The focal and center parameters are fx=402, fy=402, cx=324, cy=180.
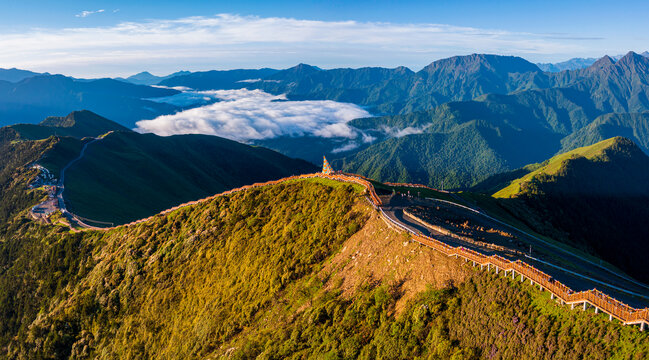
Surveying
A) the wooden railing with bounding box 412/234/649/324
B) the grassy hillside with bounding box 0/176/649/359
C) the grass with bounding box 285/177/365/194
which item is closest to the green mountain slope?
the grass with bounding box 285/177/365/194

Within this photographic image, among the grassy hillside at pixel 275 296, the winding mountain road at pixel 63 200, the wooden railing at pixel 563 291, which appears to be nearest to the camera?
the wooden railing at pixel 563 291

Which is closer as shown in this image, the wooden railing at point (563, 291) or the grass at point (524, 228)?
the wooden railing at point (563, 291)

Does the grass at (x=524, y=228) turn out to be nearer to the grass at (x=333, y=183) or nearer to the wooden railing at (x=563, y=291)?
the grass at (x=333, y=183)

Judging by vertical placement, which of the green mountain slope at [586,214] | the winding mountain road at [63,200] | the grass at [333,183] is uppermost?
the grass at [333,183]

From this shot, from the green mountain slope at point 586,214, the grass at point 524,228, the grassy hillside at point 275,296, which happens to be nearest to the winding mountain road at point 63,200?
the grassy hillside at point 275,296

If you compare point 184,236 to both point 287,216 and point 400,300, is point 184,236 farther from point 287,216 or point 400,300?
point 400,300

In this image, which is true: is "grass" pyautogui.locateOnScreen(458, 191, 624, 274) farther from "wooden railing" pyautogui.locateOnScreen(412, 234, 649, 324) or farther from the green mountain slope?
"wooden railing" pyautogui.locateOnScreen(412, 234, 649, 324)

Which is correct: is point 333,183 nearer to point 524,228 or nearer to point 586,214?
point 524,228

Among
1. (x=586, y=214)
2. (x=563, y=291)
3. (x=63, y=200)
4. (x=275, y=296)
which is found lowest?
(x=586, y=214)

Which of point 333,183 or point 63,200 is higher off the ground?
point 333,183

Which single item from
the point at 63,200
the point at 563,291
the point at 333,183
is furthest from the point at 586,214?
the point at 63,200
